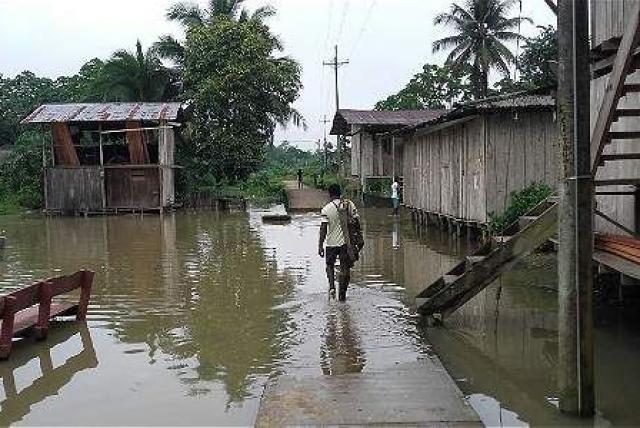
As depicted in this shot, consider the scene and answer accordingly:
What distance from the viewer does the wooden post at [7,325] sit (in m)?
8.02

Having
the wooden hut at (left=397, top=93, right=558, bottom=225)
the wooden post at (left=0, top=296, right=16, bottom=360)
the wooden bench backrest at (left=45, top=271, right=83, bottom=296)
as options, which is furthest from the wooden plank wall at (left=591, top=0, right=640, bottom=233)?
the wooden post at (left=0, top=296, right=16, bottom=360)

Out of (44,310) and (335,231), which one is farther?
(335,231)

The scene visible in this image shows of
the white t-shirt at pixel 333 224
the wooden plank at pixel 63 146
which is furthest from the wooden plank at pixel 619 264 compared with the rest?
the wooden plank at pixel 63 146

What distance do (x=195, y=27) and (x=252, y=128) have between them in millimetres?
6887

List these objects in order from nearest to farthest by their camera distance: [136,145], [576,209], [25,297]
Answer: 1. [576,209]
2. [25,297]
3. [136,145]

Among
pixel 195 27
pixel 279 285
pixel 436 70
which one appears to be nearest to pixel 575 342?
pixel 279 285

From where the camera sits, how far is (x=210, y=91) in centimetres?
3800

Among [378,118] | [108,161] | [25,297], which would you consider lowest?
[25,297]

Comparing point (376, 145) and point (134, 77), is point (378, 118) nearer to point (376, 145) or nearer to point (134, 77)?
point (376, 145)

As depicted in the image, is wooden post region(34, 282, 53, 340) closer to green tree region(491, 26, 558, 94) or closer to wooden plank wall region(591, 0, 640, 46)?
wooden plank wall region(591, 0, 640, 46)

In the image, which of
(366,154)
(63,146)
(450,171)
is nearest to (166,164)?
(63,146)

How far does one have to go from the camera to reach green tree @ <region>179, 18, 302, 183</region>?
38188mm

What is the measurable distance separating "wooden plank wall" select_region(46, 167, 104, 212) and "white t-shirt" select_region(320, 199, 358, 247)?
1003 inches

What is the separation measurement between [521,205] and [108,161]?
2538cm
